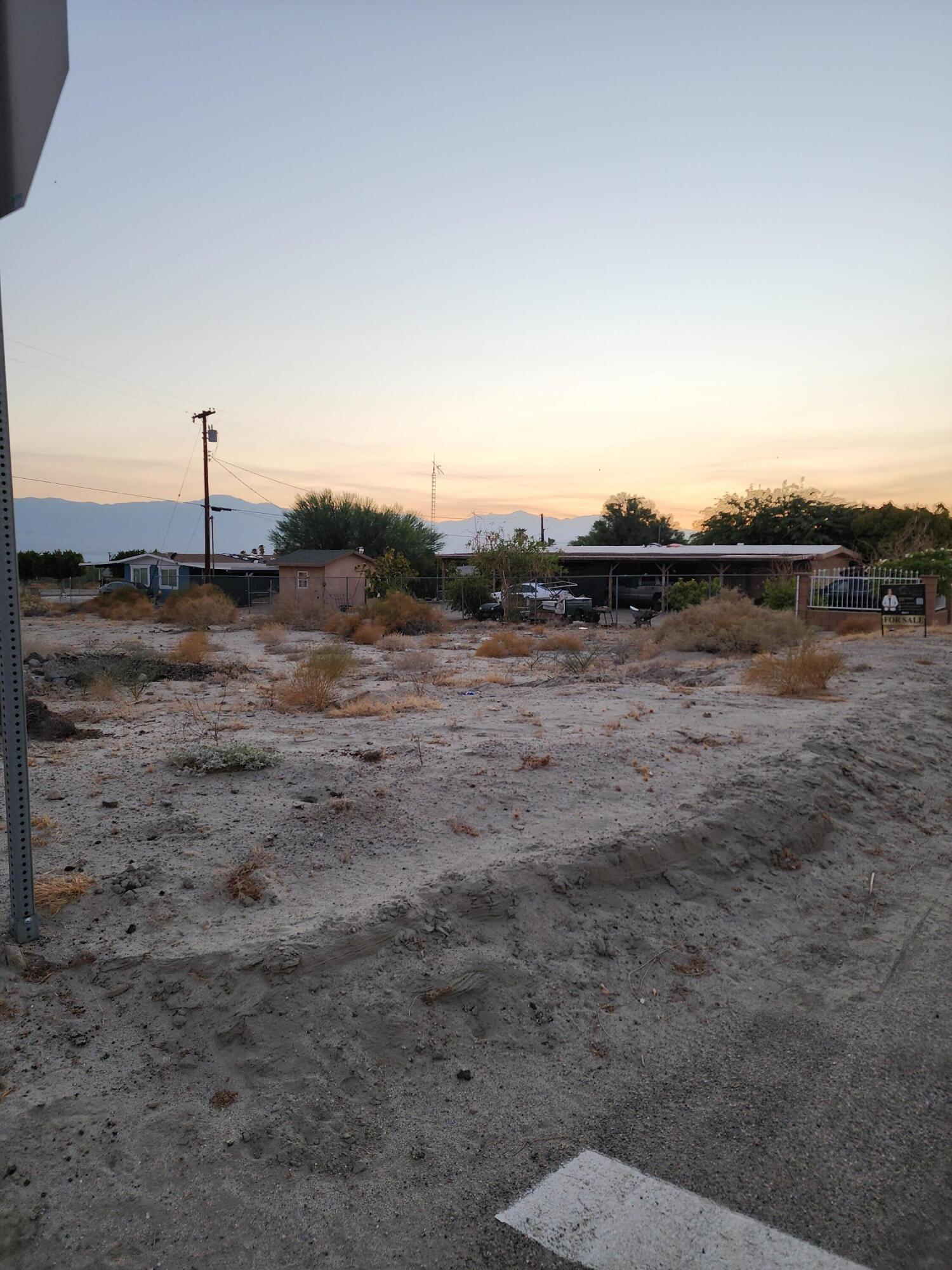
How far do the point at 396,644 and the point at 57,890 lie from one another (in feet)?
62.2

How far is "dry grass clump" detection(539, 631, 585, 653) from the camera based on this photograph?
2112 centimetres

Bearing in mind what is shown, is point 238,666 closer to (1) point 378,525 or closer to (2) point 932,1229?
(2) point 932,1229

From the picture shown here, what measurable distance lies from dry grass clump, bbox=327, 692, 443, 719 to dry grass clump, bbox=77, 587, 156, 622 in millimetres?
25226

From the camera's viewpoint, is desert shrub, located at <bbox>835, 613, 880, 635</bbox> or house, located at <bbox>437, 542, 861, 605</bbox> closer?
desert shrub, located at <bbox>835, 613, 880, 635</bbox>

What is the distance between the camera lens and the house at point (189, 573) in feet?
174

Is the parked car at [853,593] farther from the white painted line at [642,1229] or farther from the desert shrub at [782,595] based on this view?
the white painted line at [642,1229]

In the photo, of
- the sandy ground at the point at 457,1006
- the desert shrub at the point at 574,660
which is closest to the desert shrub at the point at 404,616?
the desert shrub at the point at 574,660

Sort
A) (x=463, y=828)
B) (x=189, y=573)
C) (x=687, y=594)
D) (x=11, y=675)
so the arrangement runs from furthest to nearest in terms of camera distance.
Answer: (x=189, y=573), (x=687, y=594), (x=463, y=828), (x=11, y=675)

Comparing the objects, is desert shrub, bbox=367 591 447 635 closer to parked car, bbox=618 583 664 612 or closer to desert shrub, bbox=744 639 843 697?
parked car, bbox=618 583 664 612

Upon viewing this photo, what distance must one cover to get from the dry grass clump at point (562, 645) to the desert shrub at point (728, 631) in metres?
1.86

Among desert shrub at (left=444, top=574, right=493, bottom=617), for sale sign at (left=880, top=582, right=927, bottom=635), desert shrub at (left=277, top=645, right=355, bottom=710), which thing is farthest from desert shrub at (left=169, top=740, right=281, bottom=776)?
desert shrub at (left=444, top=574, right=493, bottom=617)

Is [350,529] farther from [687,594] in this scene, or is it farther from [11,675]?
[11,675]

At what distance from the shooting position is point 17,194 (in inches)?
148

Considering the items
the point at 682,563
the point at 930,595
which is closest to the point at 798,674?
the point at 930,595
